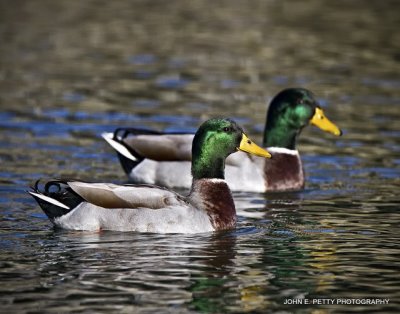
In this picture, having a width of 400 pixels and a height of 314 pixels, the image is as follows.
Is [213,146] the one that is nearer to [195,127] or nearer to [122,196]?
[122,196]

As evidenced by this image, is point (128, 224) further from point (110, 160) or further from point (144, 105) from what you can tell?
point (144, 105)

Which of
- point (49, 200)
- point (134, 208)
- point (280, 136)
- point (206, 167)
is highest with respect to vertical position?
point (280, 136)

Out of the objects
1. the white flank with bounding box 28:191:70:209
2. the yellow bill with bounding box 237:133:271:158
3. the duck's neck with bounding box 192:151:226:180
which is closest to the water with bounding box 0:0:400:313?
the white flank with bounding box 28:191:70:209

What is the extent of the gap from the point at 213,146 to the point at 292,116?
3.38 meters

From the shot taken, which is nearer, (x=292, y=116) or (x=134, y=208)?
(x=134, y=208)

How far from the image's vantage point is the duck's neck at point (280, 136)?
48.1 ft

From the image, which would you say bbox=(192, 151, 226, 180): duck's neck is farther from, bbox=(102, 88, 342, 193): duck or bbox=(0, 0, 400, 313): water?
bbox=(102, 88, 342, 193): duck

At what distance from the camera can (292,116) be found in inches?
576

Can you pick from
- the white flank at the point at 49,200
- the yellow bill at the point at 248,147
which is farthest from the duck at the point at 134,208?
the yellow bill at the point at 248,147

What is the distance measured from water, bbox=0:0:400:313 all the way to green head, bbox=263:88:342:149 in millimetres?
631

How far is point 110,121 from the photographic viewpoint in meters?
17.6

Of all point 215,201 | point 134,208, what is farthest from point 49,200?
point 215,201

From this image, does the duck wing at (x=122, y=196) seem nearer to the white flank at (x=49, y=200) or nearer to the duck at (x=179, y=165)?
the white flank at (x=49, y=200)

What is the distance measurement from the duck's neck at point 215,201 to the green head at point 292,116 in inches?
132
